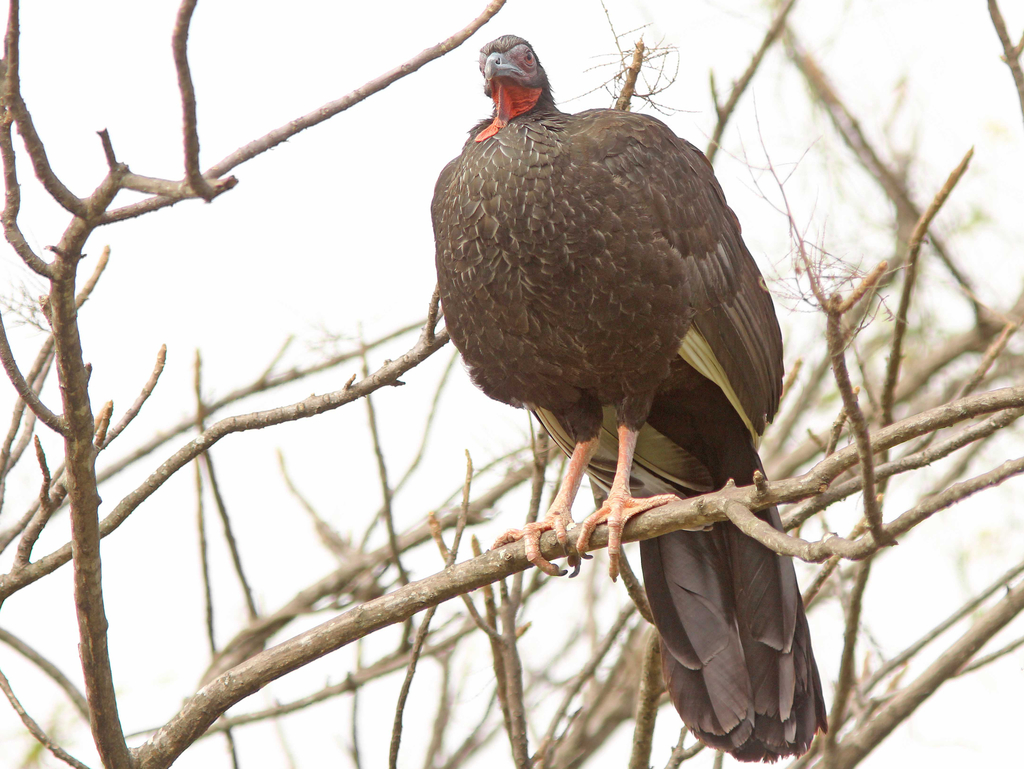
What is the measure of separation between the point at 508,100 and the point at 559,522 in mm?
1730

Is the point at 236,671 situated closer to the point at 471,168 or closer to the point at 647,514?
the point at 647,514

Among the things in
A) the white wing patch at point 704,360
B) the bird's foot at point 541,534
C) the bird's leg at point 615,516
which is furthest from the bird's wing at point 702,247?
the bird's foot at point 541,534

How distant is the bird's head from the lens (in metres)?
4.15

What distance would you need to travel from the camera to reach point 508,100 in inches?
164

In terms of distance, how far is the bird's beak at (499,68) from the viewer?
4.14 m

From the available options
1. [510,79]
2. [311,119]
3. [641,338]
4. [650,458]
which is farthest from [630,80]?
[311,119]

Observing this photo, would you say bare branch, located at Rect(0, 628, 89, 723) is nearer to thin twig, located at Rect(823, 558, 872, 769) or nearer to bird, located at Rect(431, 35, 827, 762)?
bird, located at Rect(431, 35, 827, 762)

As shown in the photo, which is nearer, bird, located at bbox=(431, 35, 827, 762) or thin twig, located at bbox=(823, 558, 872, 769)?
bird, located at bbox=(431, 35, 827, 762)

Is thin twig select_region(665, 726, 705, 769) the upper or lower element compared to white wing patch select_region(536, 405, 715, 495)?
lower

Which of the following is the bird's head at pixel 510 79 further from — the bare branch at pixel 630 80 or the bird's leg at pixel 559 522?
the bird's leg at pixel 559 522

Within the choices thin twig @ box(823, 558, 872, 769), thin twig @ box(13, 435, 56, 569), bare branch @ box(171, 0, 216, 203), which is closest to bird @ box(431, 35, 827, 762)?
thin twig @ box(823, 558, 872, 769)

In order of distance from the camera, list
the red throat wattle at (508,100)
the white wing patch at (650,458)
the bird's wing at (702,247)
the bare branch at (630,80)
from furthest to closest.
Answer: the white wing patch at (650,458)
the red throat wattle at (508,100)
the bare branch at (630,80)
the bird's wing at (702,247)

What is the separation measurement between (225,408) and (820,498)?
12.9 feet

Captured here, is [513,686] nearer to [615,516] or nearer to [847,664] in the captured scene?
[615,516]
